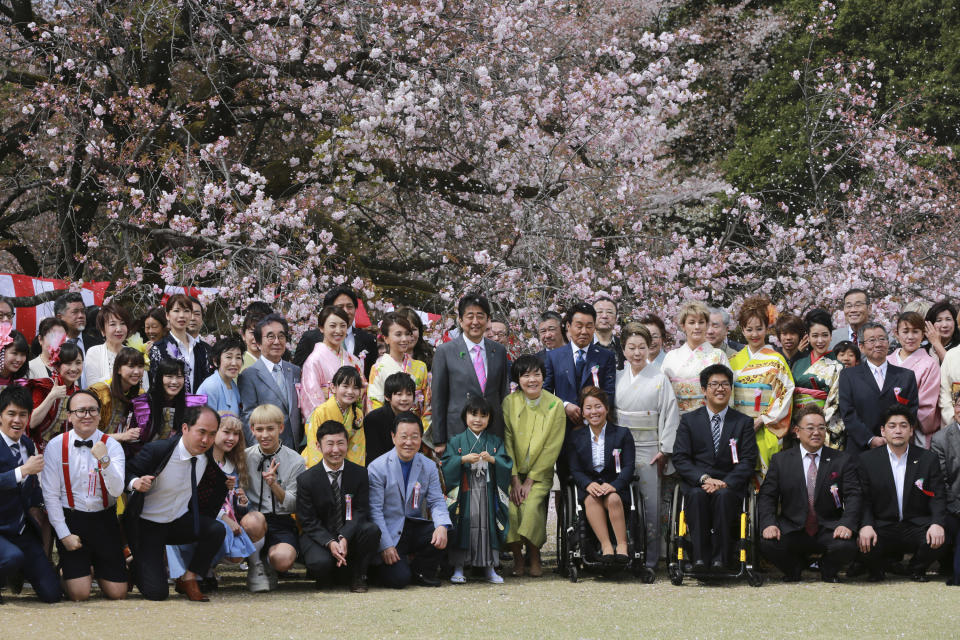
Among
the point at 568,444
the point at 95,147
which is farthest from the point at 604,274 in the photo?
the point at 95,147

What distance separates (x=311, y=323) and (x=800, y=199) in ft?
29.2

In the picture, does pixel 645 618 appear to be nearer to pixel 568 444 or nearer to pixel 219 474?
pixel 568 444

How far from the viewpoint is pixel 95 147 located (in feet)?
27.7

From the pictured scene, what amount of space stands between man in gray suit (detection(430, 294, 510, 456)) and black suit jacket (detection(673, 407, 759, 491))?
1087 mm

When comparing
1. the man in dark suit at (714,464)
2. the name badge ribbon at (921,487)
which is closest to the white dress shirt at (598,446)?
the man in dark suit at (714,464)

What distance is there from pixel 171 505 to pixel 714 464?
300 cm

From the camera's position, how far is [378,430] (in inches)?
240

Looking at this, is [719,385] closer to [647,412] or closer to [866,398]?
[647,412]

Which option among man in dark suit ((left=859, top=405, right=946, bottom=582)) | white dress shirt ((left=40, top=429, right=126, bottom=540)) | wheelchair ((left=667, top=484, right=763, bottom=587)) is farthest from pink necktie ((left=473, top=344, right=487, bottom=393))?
man in dark suit ((left=859, top=405, right=946, bottom=582))

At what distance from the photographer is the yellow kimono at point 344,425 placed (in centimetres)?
586

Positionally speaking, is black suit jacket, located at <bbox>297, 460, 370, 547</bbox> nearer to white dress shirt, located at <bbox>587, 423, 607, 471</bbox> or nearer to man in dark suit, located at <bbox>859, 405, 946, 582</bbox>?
white dress shirt, located at <bbox>587, 423, 607, 471</bbox>

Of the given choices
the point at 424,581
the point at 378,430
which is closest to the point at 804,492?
the point at 424,581

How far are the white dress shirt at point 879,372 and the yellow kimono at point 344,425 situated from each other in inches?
120

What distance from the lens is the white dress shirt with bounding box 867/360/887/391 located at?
19.9 ft
